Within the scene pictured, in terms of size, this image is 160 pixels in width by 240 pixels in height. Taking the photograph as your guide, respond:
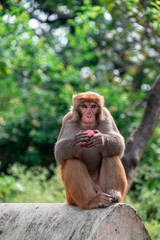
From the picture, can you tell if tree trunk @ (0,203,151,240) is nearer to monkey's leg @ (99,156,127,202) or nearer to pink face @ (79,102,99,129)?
monkey's leg @ (99,156,127,202)

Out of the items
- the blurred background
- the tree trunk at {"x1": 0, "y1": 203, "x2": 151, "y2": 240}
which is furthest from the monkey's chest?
the blurred background

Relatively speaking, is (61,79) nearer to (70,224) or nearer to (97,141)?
(97,141)

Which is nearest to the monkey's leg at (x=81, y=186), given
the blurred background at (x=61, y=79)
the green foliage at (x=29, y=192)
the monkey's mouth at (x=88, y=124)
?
the monkey's mouth at (x=88, y=124)

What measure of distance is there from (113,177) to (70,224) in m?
0.67

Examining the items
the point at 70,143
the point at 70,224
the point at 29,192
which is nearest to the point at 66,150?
the point at 70,143

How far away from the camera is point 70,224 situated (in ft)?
12.5

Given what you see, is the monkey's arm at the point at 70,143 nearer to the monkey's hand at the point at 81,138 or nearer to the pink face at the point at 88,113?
the monkey's hand at the point at 81,138

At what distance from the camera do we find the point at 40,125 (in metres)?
12.3

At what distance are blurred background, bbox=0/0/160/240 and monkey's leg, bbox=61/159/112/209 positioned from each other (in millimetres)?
2875

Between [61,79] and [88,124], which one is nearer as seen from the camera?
[88,124]

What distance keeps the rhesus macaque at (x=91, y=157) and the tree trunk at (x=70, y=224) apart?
0.18 meters

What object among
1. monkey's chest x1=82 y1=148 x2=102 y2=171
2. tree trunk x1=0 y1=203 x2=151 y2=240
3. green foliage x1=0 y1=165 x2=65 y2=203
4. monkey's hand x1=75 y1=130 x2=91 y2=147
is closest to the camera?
tree trunk x1=0 y1=203 x2=151 y2=240

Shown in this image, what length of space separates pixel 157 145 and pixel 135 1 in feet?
17.1

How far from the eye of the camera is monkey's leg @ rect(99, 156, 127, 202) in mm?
Answer: 4051
